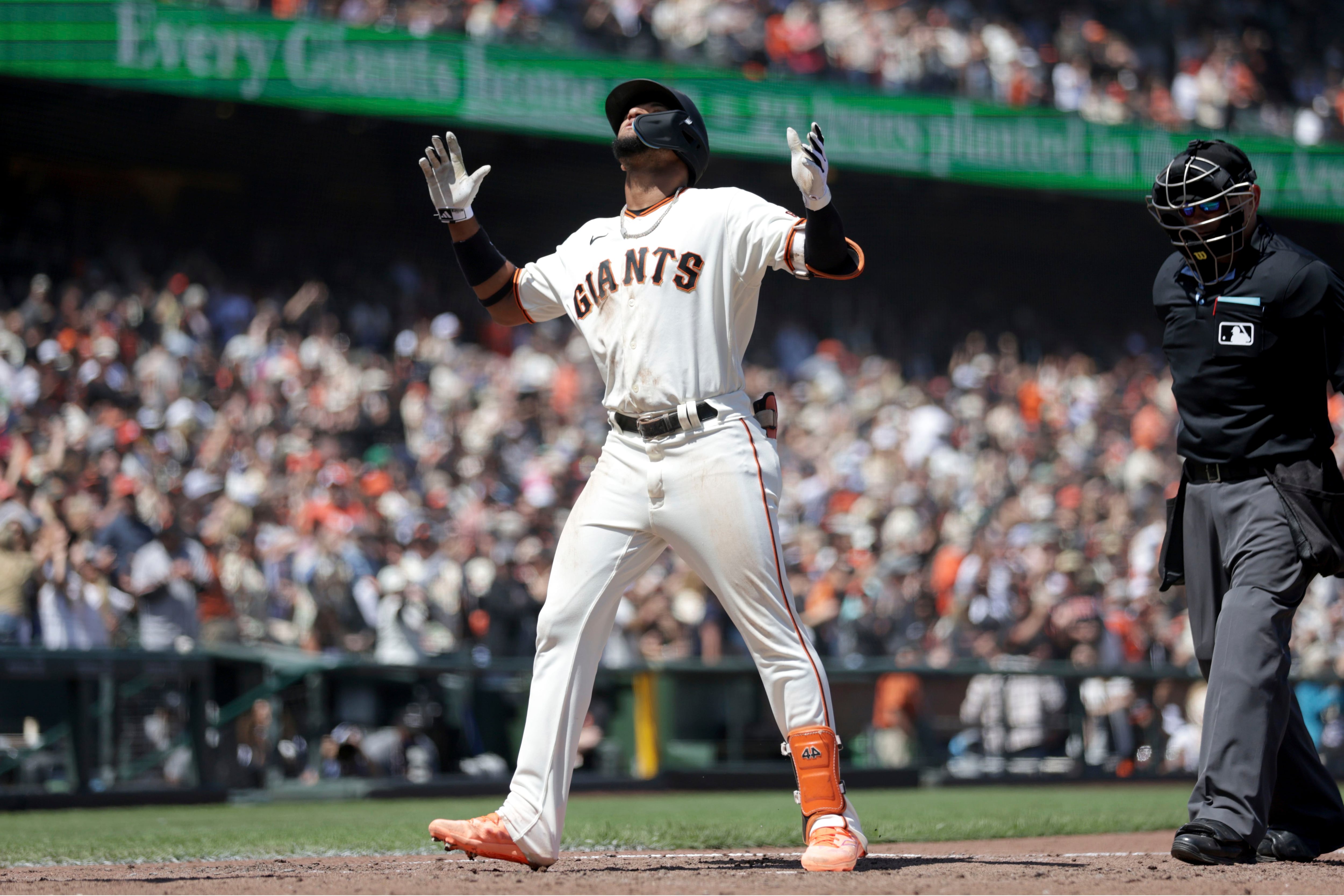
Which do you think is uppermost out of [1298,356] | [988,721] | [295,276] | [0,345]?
[295,276]

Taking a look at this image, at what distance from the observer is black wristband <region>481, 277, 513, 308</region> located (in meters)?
4.18

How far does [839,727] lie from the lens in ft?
30.7

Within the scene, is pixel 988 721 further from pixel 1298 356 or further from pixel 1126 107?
pixel 1126 107

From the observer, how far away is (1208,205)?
3998mm

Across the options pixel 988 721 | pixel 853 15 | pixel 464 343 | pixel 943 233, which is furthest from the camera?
pixel 943 233

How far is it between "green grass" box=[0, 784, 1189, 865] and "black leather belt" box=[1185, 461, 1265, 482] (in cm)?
186

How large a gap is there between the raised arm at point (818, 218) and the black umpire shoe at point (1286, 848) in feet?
6.09

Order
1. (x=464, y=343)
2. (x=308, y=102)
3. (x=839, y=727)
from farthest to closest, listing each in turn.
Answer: (x=464, y=343)
(x=308, y=102)
(x=839, y=727)

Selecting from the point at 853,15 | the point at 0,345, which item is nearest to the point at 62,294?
the point at 0,345

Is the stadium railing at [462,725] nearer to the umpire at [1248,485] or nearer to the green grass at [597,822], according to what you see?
the green grass at [597,822]

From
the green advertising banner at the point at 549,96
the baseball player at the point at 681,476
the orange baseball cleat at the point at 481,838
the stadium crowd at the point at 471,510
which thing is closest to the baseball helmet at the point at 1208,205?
the baseball player at the point at 681,476

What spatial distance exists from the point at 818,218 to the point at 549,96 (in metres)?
12.0

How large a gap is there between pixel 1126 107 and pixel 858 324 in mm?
4164

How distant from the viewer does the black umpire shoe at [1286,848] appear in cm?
402
